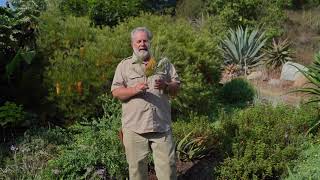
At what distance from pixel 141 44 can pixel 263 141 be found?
218cm

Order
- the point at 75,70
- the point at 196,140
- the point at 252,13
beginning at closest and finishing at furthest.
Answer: the point at 196,140 → the point at 75,70 → the point at 252,13

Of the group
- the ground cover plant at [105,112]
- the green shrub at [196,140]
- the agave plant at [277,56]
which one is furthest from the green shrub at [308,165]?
the agave plant at [277,56]

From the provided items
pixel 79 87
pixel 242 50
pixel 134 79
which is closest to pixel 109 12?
pixel 242 50

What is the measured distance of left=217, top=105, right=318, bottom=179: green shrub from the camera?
252 inches

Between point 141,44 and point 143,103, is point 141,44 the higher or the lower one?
the higher one

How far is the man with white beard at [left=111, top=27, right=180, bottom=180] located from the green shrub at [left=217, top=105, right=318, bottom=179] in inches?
42.9

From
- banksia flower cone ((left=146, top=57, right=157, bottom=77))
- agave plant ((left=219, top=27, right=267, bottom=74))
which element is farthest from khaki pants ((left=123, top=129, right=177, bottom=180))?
agave plant ((left=219, top=27, right=267, bottom=74))

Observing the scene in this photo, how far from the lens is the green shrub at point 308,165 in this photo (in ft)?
19.6

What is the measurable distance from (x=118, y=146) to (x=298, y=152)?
2.15 metres

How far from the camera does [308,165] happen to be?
6.40 meters

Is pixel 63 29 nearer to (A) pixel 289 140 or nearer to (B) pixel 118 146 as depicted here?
(B) pixel 118 146

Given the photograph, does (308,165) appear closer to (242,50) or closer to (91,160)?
(91,160)

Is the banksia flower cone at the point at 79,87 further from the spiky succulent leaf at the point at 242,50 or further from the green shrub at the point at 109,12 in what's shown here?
the spiky succulent leaf at the point at 242,50

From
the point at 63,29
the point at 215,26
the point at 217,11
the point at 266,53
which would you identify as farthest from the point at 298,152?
the point at 217,11
